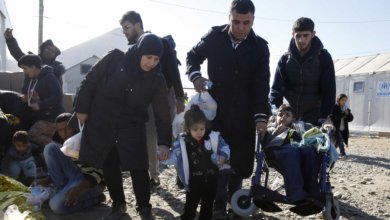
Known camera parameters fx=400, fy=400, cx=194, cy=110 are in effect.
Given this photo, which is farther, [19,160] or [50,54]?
[50,54]

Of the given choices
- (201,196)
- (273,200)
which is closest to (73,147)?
(201,196)

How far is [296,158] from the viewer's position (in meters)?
3.46

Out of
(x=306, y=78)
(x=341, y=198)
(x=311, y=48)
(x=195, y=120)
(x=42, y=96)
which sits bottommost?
(x=341, y=198)

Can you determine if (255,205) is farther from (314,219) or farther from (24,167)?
(24,167)

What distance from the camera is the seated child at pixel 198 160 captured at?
11.1 ft

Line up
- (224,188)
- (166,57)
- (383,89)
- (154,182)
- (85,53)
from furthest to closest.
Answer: (85,53) → (383,89) → (154,182) → (166,57) → (224,188)

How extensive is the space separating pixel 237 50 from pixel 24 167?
2817 millimetres

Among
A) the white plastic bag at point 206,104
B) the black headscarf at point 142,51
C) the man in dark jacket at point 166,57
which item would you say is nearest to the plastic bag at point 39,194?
the man in dark jacket at point 166,57

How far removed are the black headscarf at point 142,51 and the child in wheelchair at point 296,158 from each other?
128 centimetres

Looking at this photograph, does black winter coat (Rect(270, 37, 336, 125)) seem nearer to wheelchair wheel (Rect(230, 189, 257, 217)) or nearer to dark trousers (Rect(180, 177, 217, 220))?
wheelchair wheel (Rect(230, 189, 257, 217))

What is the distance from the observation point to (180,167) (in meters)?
3.39

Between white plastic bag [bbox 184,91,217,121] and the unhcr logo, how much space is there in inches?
616

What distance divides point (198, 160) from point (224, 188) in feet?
1.92

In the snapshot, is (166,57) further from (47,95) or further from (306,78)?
(47,95)
